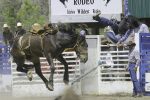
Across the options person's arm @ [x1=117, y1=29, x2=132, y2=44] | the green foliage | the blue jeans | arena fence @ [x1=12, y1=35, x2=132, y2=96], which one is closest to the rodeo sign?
arena fence @ [x1=12, y1=35, x2=132, y2=96]

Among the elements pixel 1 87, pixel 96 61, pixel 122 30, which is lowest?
pixel 1 87

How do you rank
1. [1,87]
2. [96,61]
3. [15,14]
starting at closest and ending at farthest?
[96,61], [1,87], [15,14]

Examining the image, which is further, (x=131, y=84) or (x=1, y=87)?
(x=1, y=87)

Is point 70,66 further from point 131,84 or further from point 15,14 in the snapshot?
point 15,14

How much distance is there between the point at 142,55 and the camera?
1330 cm

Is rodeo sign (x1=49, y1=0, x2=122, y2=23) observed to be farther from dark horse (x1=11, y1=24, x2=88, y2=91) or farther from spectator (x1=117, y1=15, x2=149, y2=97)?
dark horse (x1=11, y1=24, x2=88, y2=91)

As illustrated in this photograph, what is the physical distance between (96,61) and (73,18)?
20.4 ft

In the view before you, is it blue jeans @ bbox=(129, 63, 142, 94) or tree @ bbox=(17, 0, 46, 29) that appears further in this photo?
tree @ bbox=(17, 0, 46, 29)

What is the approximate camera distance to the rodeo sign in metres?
19.4

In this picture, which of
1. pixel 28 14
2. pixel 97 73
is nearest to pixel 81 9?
pixel 97 73

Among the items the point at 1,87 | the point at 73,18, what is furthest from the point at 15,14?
the point at 1,87

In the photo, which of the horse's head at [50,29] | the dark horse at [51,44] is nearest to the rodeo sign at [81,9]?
the dark horse at [51,44]

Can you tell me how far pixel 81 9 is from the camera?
65.6 feet

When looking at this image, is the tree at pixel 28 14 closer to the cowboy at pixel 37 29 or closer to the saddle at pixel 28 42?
the saddle at pixel 28 42
